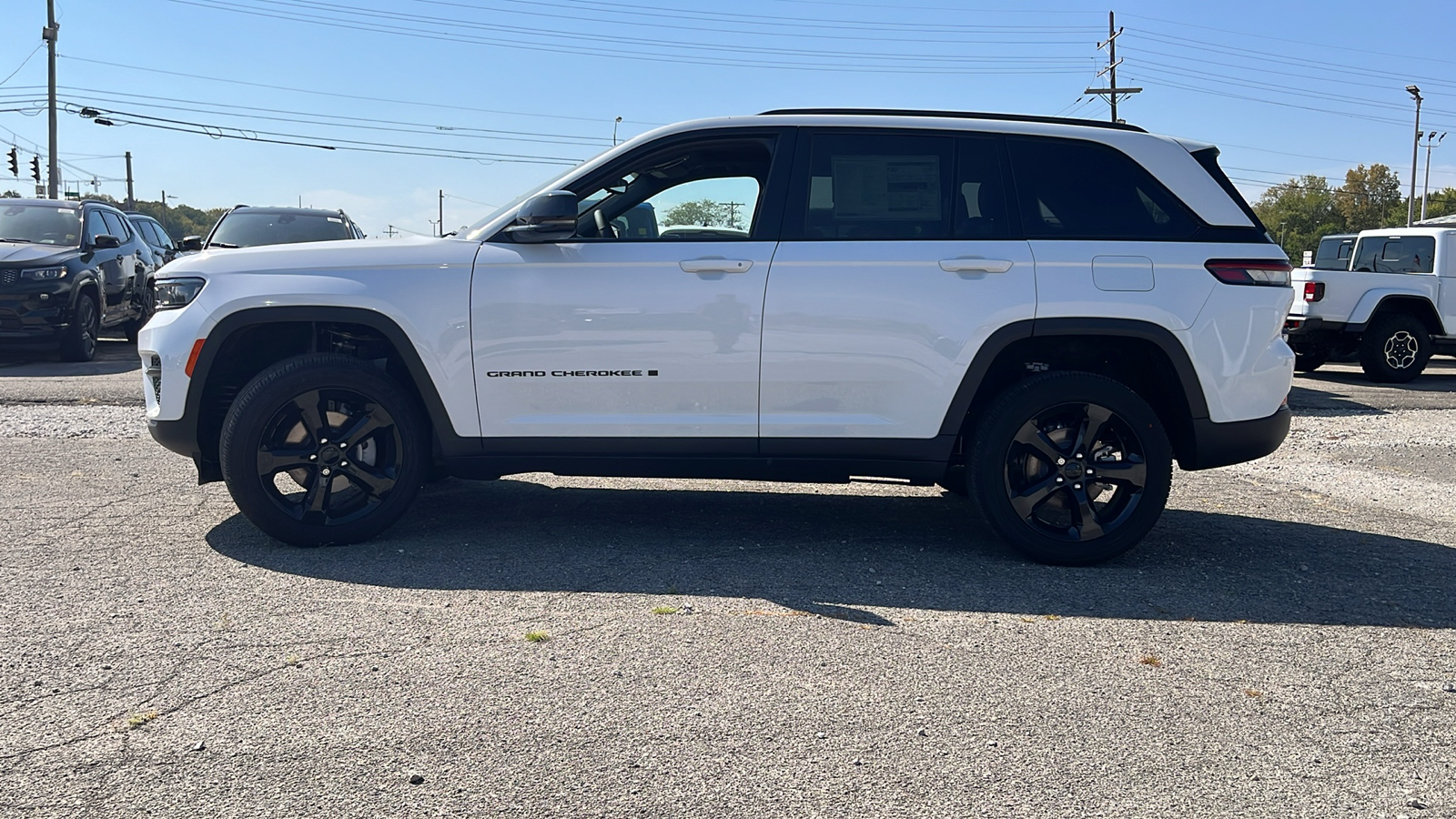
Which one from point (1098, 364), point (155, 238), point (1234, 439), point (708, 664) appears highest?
point (155, 238)

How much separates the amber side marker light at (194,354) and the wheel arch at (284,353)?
16mm

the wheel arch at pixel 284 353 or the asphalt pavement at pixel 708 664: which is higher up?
the wheel arch at pixel 284 353

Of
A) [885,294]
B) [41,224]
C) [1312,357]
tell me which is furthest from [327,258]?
[1312,357]

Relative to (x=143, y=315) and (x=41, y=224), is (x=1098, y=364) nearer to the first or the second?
(x=41, y=224)

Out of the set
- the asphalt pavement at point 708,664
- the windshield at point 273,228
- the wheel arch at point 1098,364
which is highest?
the windshield at point 273,228

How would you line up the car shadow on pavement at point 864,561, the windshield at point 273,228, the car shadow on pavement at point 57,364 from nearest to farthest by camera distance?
the car shadow on pavement at point 864,561
the car shadow on pavement at point 57,364
the windshield at point 273,228

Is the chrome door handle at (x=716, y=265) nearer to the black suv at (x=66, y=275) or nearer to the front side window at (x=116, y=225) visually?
the black suv at (x=66, y=275)

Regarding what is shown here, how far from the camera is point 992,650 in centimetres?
382

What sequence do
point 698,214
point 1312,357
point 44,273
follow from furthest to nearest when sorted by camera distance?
point 1312,357 < point 44,273 < point 698,214

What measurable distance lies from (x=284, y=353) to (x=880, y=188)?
2.78 meters

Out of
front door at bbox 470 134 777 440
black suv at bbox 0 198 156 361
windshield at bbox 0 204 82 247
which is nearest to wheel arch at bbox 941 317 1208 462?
front door at bbox 470 134 777 440

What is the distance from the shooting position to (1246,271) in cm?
487

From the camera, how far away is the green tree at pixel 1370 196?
92000 mm

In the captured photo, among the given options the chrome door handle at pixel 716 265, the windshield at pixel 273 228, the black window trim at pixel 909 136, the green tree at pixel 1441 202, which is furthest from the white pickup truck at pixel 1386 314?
the green tree at pixel 1441 202
